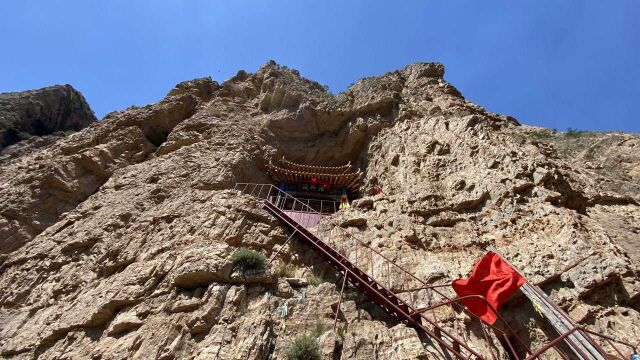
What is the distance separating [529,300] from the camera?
7152mm

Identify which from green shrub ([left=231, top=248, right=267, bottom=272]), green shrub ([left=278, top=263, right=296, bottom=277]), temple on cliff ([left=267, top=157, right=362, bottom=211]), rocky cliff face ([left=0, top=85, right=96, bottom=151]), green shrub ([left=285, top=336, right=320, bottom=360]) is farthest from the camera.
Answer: rocky cliff face ([left=0, top=85, right=96, bottom=151])

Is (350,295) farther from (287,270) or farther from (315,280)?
(287,270)

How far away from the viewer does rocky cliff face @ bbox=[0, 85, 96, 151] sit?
22.8 m

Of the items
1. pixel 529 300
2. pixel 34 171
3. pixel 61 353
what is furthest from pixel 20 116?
pixel 529 300

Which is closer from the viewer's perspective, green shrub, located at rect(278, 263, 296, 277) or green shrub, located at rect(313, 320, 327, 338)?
green shrub, located at rect(313, 320, 327, 338)

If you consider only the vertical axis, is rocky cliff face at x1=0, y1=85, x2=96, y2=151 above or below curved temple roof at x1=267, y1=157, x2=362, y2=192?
above

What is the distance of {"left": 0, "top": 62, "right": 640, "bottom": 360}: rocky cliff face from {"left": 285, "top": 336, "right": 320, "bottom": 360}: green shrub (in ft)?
0.63

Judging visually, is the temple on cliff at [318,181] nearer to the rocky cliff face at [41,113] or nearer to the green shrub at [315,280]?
the green shrub at [315,280]

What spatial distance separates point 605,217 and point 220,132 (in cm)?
1372

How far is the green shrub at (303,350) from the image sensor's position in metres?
6.55

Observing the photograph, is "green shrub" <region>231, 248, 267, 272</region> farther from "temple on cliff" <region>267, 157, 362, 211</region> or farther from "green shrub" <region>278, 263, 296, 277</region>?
"temple on cliff" <region>267, 157, 362, 211</region>

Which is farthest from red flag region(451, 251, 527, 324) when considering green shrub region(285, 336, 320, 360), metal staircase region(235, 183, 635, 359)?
green shrub region(285, 336, 320, 360)

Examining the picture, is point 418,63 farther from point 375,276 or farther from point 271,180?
point 375,276

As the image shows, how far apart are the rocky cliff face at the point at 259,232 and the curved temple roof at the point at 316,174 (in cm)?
81
